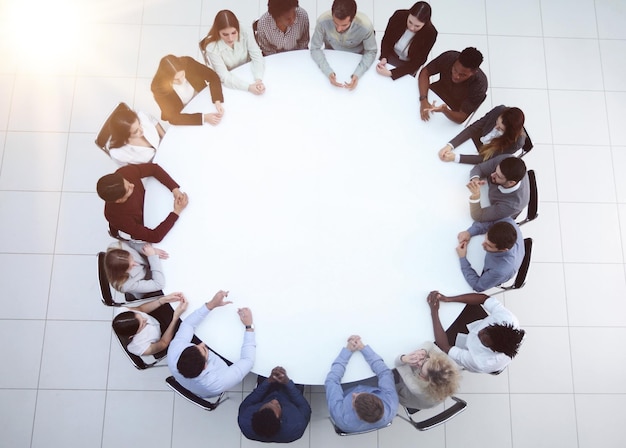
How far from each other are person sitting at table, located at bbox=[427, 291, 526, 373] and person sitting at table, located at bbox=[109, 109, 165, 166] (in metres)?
1.77

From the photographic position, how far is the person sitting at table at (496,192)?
242 cm

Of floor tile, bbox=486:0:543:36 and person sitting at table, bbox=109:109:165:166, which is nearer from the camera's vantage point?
person sitting at table, bbox=109:109:165:166

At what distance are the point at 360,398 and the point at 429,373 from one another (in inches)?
14.4

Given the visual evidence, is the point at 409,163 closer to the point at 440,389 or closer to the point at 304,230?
the point at 304,230

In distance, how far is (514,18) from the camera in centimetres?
386

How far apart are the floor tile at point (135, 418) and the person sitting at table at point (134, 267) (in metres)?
1.07

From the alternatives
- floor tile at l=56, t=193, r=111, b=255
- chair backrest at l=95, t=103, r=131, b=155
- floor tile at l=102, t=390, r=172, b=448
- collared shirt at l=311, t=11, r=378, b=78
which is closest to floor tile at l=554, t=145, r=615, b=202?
collared shirt at l=311, t=11, r=378, b=78

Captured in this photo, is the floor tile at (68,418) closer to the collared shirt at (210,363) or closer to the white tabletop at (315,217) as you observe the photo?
the collared shirt at (210,363)

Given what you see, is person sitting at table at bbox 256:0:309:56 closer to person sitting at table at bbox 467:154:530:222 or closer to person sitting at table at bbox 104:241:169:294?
person sitting at table at bbox 467:154:530:222

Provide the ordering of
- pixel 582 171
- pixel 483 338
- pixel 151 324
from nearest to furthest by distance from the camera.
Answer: pixel 483 338 < pixel 151 324 < pixel 582 171

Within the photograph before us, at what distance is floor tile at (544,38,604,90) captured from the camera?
12.3 ft

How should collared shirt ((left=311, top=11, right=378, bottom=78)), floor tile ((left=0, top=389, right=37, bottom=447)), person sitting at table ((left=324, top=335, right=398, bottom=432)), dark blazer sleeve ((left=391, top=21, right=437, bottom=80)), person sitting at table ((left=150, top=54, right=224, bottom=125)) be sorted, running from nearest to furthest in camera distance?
person sitting at table ((left=324, top=335, right=398, bottom=432))
person sitting at table ((left=150, top=54, right=224, bottom=125))
collared shirt ((left=311, top=11, right=378, bottom=78))
dark blazer sleeve ((left=391, top=21, right=437, bottom=80))
floor tile ((left=0, top=389, right=37, bottom=447))

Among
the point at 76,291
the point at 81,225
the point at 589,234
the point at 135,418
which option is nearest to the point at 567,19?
the point at 589,234

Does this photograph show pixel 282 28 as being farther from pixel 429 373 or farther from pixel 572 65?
pixel 572 65
